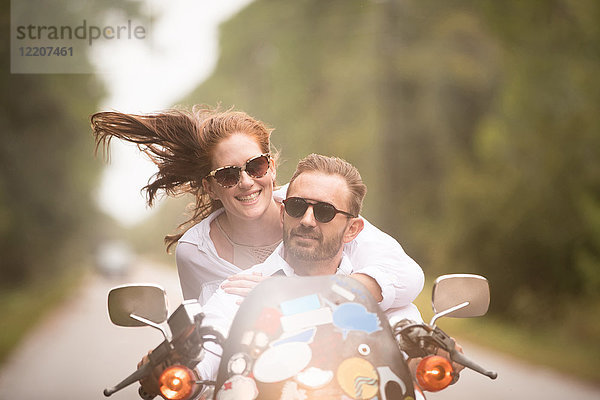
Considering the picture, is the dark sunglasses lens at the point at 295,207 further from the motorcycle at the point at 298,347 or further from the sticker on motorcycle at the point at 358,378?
the sticker on motorcycle at the point at 358,378

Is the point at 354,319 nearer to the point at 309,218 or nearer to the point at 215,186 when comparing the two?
the point at 309,218

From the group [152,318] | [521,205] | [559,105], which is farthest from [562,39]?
[152,318]

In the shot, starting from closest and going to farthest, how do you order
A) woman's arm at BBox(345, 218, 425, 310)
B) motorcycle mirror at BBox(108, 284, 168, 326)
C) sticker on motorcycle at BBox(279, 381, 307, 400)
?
sticker on motorcycle at BBox(279, 381, 307, 400) < motorcycle mirror at BBox(108, 284, 168, 326) < woman's arm at BBox(345, 218, 425, 310)

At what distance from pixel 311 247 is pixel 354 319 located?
0.43 m

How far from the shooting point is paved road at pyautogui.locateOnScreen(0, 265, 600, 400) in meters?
7.27

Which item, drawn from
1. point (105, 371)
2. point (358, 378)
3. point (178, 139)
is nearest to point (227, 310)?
point (358, 378)

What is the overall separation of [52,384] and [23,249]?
9.32 m

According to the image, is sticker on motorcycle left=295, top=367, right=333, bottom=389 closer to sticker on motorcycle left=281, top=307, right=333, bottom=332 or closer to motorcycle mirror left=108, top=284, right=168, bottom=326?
sticker on motorcycle left=281, top=307, right=333, bottom=332

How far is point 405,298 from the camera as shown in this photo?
8.46ft

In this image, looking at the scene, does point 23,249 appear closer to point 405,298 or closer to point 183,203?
point 183,203

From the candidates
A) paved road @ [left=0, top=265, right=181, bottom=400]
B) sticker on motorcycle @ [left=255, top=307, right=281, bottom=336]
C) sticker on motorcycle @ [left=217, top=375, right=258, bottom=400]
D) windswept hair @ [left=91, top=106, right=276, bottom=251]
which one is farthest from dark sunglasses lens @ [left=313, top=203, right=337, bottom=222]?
paved road @ [left=0, top=265, right=181, bottom=400]

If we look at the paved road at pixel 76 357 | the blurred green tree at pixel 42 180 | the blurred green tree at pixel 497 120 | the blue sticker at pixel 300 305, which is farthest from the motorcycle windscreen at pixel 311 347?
the blurred green tree at pixel 42 180

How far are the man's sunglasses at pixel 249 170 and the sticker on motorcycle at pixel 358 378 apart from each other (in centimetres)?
114

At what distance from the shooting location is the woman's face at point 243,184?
9.77 feet
